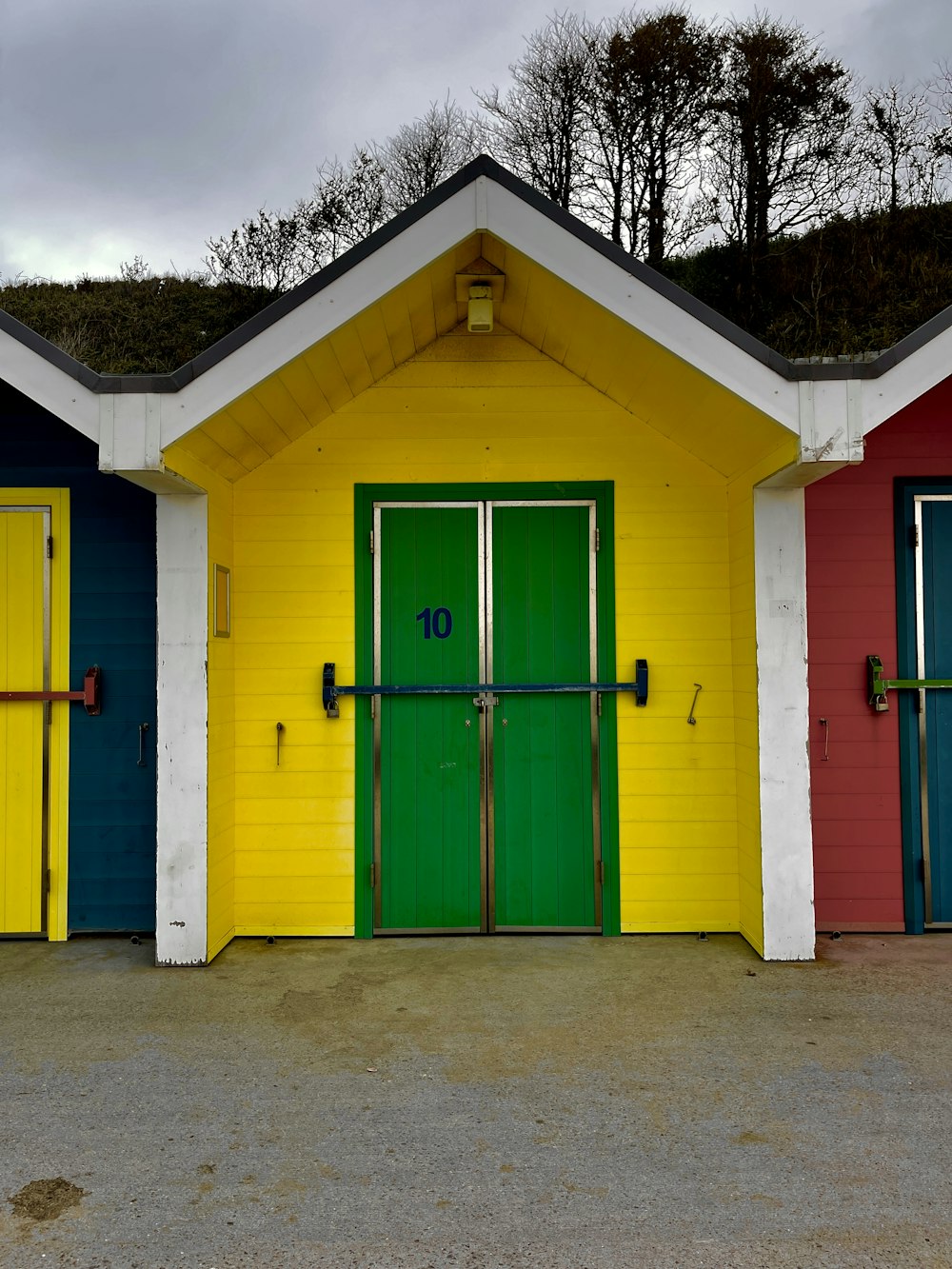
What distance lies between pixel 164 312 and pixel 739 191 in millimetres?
9257

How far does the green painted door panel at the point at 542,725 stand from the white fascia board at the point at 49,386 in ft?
6.16

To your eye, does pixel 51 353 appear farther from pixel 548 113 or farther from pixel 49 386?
pixel 548 113

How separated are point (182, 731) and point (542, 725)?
168cm

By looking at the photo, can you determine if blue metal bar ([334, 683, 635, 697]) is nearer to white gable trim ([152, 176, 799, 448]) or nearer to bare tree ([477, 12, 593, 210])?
white gable trim ([152, 176, 799, 448])

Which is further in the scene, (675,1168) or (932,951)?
(932,951)

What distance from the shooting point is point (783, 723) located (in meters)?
4.04

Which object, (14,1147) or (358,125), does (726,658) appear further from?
(358,125)

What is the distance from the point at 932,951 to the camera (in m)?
4.16

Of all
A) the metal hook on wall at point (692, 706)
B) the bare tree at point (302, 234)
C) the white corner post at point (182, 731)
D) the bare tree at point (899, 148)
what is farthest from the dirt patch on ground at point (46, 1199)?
the bare tree at point (899, 148)

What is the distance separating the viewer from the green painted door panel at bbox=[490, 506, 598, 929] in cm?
439

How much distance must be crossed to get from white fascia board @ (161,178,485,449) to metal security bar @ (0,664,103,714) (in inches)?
54.1

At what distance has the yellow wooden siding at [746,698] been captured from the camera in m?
4.08

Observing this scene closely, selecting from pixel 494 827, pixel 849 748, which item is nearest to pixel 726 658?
pixel 849 748

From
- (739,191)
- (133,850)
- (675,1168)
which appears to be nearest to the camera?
(675,1168)
